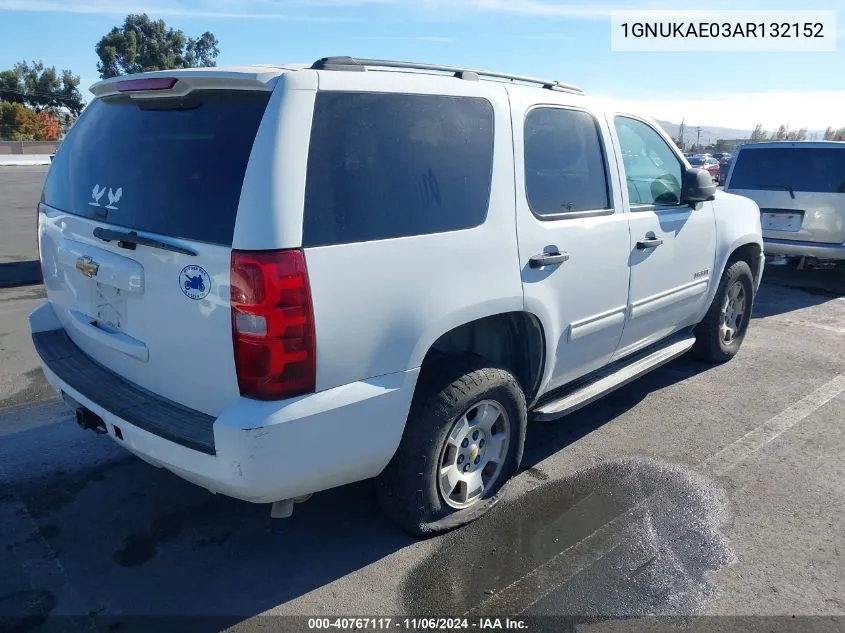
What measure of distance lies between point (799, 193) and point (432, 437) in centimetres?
748

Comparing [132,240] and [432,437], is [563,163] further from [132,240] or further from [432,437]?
[132,240]

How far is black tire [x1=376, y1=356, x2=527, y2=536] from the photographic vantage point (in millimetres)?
2963

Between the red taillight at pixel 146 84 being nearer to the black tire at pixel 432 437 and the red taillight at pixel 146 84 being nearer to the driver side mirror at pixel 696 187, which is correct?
the black tire at pixel 432 437

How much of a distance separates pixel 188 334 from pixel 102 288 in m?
0.64

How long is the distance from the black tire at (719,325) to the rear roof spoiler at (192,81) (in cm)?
394

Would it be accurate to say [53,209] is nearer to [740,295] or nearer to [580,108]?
[580,108]

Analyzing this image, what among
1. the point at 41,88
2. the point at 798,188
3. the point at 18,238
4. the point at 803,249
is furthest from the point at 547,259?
the point at 41,88

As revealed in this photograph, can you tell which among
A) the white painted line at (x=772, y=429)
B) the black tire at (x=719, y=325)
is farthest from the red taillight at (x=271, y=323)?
the black tire at (x=719, y=325)

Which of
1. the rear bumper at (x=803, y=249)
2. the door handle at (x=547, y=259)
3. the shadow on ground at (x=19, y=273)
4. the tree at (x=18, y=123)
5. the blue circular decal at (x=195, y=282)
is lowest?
the rear bumper at (x=803, y=249)

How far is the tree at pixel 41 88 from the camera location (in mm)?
61281

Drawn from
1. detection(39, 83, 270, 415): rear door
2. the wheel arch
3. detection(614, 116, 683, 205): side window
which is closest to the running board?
the wheel arch

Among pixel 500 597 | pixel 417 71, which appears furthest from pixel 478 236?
pixel 500 597

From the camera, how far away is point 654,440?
4273mm

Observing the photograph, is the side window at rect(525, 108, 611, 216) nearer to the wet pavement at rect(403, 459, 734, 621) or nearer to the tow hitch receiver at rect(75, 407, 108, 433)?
the wet pavement at rect(403, 459, 734, 621)
